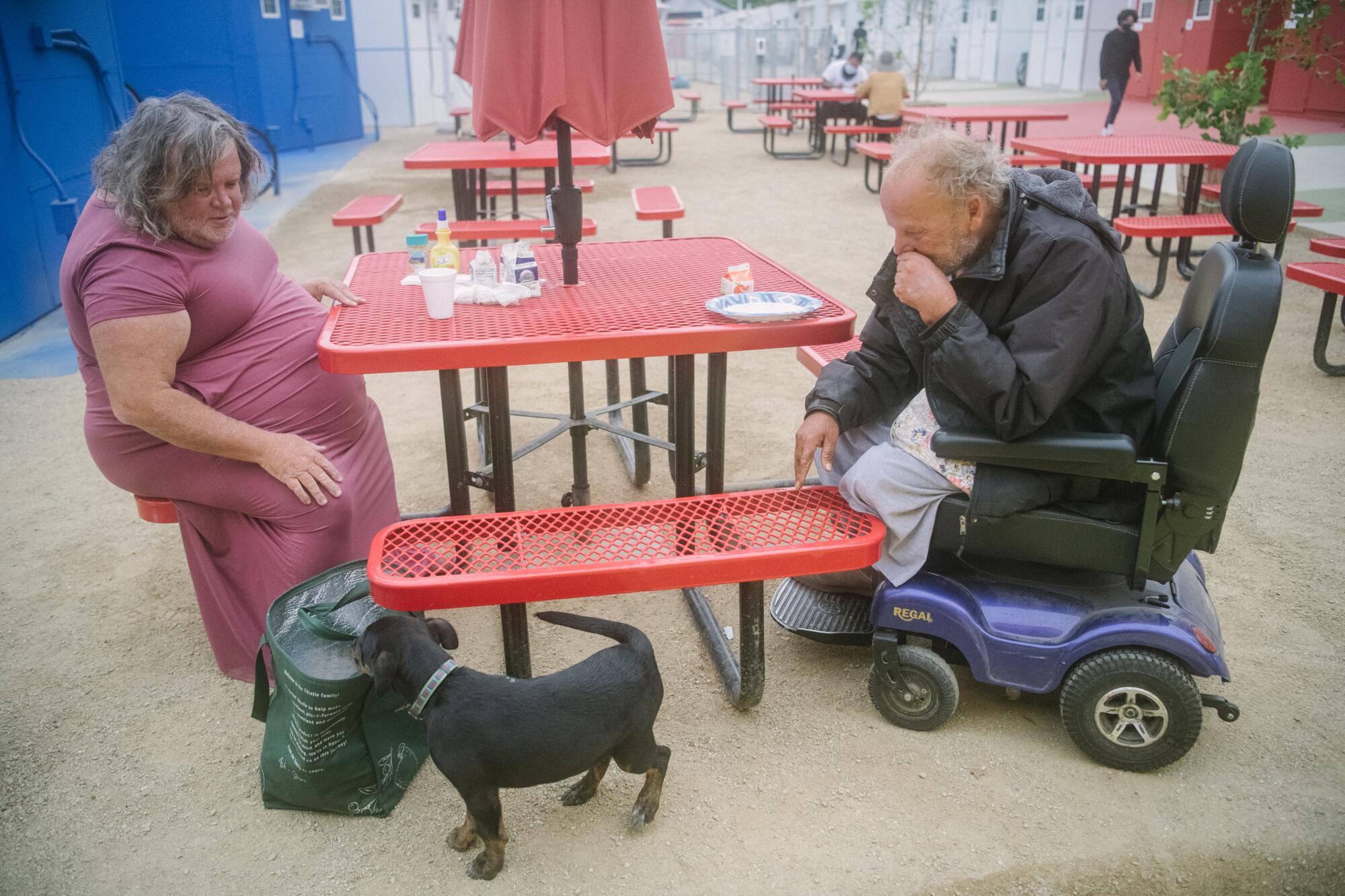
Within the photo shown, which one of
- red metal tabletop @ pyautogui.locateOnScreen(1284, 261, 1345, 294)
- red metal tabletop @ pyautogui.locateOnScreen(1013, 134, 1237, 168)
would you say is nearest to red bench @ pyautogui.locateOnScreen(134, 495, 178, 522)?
red metal tabletop @ pyautogui.locateOnScreen(1284, 261, 1345, 294)

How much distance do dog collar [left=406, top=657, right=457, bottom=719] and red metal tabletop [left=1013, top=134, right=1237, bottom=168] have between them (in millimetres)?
6091

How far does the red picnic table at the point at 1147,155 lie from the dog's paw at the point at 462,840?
6158 mm

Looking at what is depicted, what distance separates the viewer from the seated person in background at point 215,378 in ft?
7.66

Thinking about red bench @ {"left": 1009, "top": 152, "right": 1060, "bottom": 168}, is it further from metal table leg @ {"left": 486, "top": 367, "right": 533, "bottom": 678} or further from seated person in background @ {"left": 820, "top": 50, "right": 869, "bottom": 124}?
metal table leg @ {"left": 486, "top": 367, "right": 533, "bottom": 678}

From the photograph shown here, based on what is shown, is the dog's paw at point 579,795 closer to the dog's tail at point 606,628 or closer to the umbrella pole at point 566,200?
the dog's tail at point 606,628

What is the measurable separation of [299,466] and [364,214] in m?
4.24

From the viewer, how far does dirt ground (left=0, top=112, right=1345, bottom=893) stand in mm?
2082

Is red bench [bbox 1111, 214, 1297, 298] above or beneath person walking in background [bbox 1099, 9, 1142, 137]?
beneath

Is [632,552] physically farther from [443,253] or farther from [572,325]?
[443,253]

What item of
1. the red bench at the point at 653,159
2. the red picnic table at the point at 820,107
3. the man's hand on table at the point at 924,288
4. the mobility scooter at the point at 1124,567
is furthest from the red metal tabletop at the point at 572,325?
the red picnic table at the point at 820,107

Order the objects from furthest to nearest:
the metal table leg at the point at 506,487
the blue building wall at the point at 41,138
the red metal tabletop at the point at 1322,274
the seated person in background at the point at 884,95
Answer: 1. the seated person in background at the point at 884,95
2. the blue building wall at the point at 41,138
3. the red metal tabletop at the point at 1322,274
4. the metal table leg at the point at 506,487

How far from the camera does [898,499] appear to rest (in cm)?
236

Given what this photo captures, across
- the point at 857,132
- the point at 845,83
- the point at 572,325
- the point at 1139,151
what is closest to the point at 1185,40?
the point at 845,83

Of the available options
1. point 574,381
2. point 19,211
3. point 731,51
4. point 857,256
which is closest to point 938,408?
point 574,381
